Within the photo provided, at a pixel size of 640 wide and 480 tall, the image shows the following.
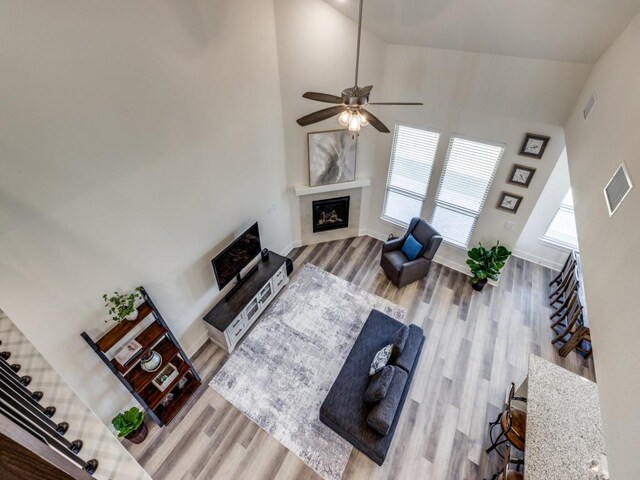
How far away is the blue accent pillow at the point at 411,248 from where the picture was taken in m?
Answer: 6.01

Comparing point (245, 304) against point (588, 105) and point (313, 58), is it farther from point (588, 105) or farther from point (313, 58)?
point (588, 105)

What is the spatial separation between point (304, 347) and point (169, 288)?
88.5 inches

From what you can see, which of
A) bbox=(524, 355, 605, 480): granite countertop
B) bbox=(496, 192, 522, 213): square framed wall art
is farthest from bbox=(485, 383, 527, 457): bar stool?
bbox=(496, 192, 522, 213): square framed wall art

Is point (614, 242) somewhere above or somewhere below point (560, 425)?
above

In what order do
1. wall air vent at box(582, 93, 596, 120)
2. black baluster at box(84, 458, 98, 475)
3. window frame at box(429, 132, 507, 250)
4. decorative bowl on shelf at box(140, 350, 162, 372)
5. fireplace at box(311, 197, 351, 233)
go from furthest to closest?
1. fireplace at box(311, 197, 351, 233)
2. window frame at box(429, 132, 507, 250)
3. decorative bowl on shelf at box(140, 350, 162, 372)
4. wall air vent at box(582, 93, 596, 120)
5. black baluster at box(84, 458, 98, 475)

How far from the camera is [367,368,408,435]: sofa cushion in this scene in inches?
141

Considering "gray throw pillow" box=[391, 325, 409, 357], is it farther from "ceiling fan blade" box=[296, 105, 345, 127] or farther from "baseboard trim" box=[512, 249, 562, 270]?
"baseboard trim" box=[512, 249, 562, 270]

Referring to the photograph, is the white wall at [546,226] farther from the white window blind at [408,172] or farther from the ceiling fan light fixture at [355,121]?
the ceiling fan light fixture at [355,121]

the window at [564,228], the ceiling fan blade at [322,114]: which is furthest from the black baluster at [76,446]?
the window at [564,228]

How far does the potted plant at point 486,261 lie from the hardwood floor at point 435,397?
426 mm

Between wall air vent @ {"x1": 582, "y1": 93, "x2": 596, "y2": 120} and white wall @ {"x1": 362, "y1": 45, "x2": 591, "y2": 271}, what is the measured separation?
692 millimetres

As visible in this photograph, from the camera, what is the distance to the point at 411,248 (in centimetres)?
609

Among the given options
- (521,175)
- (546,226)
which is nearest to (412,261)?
(521,175)

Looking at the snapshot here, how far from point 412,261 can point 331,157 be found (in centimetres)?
242
